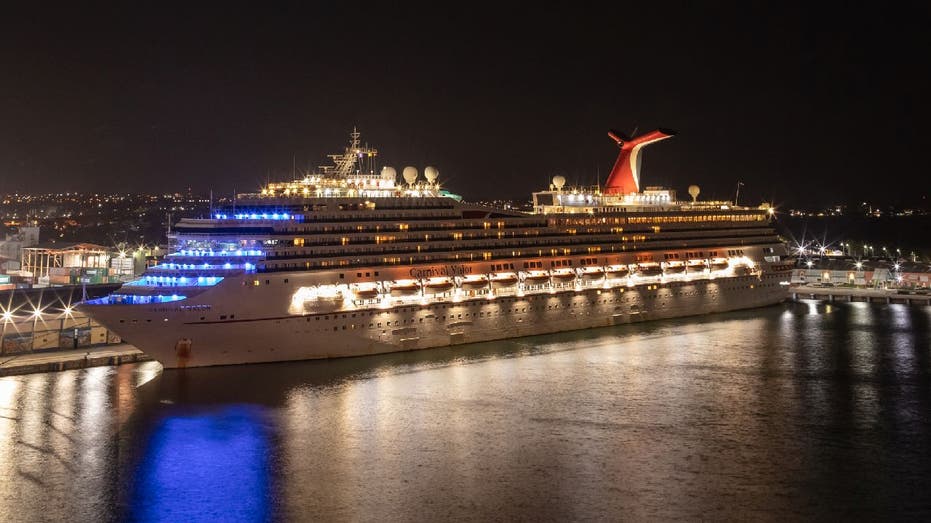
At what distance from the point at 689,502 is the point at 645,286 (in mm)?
20704

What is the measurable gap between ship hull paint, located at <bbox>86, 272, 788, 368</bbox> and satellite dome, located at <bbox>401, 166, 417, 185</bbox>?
520 cm

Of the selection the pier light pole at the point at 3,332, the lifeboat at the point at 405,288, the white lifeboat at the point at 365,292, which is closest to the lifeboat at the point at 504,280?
the lifeboat at the point at 405,288

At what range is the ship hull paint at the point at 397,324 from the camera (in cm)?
2455

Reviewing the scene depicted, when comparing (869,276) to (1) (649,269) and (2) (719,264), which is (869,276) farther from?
(1) (649,269)

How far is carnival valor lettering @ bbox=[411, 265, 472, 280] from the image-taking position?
28.8 meters

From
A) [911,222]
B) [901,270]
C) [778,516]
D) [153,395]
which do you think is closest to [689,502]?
[778,516]

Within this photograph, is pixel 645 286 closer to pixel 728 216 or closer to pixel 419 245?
pixel 728 216

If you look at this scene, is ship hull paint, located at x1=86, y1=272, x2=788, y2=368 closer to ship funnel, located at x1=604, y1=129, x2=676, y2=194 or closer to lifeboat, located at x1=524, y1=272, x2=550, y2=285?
lifeboat, located at x1=524, y1=272, x2=550, y2=285

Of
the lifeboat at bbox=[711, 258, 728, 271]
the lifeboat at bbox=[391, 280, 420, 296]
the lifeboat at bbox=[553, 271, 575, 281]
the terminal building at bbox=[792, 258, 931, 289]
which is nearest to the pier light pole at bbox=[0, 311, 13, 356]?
the lifeboat at bbox=[391, 280, 420, 296]

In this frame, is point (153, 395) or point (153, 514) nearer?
point (153, 514)

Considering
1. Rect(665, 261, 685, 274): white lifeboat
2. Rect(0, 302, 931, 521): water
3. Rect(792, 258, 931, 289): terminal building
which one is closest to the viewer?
Rect(0, 302, 931, 521): water

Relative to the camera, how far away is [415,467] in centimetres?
1748

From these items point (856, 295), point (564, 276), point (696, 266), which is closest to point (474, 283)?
point (564, 276)

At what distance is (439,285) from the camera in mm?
28875
